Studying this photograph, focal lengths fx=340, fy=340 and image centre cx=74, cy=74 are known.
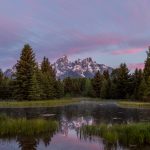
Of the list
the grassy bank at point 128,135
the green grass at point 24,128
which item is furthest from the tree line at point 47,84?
the grassy bank at point 128,135

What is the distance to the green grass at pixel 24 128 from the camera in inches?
882

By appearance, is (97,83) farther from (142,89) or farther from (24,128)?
(24,128)

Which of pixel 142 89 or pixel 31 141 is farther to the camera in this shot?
pixel 142 89

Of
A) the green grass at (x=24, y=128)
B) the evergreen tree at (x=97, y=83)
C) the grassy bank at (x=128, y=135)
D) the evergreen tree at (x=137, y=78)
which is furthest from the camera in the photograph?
the evergreen tree at (x=97, y=83)

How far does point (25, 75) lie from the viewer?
7144 centimetres

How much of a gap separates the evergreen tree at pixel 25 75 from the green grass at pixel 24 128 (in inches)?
1777

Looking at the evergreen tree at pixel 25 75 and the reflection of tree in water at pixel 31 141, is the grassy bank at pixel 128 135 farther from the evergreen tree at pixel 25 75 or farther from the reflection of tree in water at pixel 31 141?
the evergreen tree at pixel 25 75

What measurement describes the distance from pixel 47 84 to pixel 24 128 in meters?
59.4

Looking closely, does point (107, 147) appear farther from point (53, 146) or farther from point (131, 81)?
point (131, 81)

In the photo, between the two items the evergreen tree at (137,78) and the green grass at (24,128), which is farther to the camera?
the evergreen tree at (137,78)

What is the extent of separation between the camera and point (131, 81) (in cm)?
9512

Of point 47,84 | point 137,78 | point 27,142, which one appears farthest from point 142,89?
point 27,142

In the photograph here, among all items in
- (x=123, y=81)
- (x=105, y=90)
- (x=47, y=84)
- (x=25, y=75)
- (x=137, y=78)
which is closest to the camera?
(x=25, y=75)

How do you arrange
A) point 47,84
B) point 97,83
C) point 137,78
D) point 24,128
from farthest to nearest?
point 97,83 < point 137,78 < point 47,84 < point 24,128
